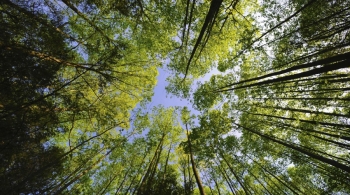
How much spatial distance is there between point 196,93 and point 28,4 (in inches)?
357

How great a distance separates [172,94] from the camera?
1248cm

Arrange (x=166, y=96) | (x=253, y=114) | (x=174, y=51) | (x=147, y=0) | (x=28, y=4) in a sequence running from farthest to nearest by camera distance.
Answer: (x=166, y=96), (x=174, y=51), (x=253, y=114), (x=147, y=0), (x=28, y=4)

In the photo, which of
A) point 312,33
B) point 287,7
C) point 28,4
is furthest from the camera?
point 287,7

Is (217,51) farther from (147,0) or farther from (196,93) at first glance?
(147,0)

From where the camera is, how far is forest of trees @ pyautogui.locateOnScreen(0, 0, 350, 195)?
14.4 feet

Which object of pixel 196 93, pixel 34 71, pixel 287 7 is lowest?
pixel 196 93

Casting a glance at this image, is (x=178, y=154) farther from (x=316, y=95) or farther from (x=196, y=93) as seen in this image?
(x=316, y=95)

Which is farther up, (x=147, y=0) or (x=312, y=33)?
(x=147, y=0)

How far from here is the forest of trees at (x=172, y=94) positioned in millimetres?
4379

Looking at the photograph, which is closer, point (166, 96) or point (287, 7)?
point (287, 7)

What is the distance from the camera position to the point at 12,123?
14.5ft

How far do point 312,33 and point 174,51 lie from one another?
644 cm

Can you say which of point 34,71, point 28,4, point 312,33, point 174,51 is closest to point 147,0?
point 174,51

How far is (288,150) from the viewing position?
28.9 ft
